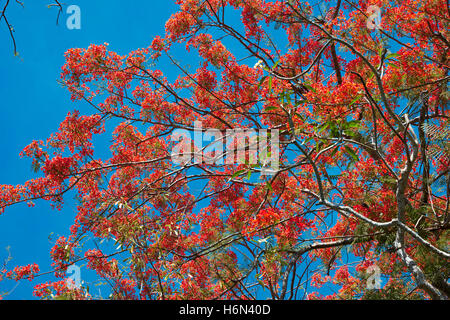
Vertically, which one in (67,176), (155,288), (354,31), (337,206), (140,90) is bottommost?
(155,288)

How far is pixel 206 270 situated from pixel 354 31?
324 centimetres

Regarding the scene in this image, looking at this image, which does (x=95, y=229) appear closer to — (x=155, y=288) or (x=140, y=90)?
(x=140, y=90)

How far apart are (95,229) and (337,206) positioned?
3008mm

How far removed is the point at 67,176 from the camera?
4906mm
